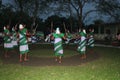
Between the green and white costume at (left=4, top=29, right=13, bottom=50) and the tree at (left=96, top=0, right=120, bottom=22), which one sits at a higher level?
the tree at (left=96, top=0, right=120, bottom=22)

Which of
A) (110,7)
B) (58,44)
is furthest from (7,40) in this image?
(110,7)

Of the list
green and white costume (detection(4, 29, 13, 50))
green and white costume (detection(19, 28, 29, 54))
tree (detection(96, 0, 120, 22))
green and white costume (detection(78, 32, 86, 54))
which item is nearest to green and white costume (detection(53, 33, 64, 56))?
green and white costume (detection(19, 28, 29, 54))

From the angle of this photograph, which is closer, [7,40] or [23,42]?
[23,42]

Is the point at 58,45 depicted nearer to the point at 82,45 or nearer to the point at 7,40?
the point at 82,45

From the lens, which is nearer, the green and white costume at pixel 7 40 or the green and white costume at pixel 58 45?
the green and white costume at pixel 58 45

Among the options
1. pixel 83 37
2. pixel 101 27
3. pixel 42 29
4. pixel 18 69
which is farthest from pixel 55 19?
pixel 18 69

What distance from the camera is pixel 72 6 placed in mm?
46188

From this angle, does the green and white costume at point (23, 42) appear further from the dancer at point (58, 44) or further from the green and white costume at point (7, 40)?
the green and white costume at point (7, 40)

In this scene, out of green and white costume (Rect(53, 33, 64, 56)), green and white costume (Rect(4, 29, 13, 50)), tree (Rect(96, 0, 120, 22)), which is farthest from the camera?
tree (Rect(96, 0, 120, 22))

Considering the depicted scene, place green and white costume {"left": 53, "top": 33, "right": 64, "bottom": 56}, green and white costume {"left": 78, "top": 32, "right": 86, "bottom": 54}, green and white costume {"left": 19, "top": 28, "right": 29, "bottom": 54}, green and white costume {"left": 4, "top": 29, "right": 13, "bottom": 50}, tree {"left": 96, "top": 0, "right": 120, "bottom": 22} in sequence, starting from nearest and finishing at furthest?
1. green and white costume {"left": 53, "top": 33, "right": 64, "bottom": 56}
2. green and white costume {"left": 19, "top": 28, "right": 29, "bottom": 54}
3. green and white costume {"left": 78, "top": 32, "right": 86, "bottom": 54}
4. green and white costume {"left": 4, "top": 29, "right": 13, "bottom": 50}
5. tree {"left": 96, "top": 0, "right": 120, "bottom": 22}

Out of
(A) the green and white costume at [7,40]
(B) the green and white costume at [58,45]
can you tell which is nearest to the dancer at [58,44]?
(B) the green and white costume at [58,45]

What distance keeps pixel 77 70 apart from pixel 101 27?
142 feet

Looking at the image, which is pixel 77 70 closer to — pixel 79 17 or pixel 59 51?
pixel 59 51

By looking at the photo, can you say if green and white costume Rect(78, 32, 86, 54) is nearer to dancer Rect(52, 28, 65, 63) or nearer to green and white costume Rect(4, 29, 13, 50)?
dancer Rect(52, 28, 65, 63)
